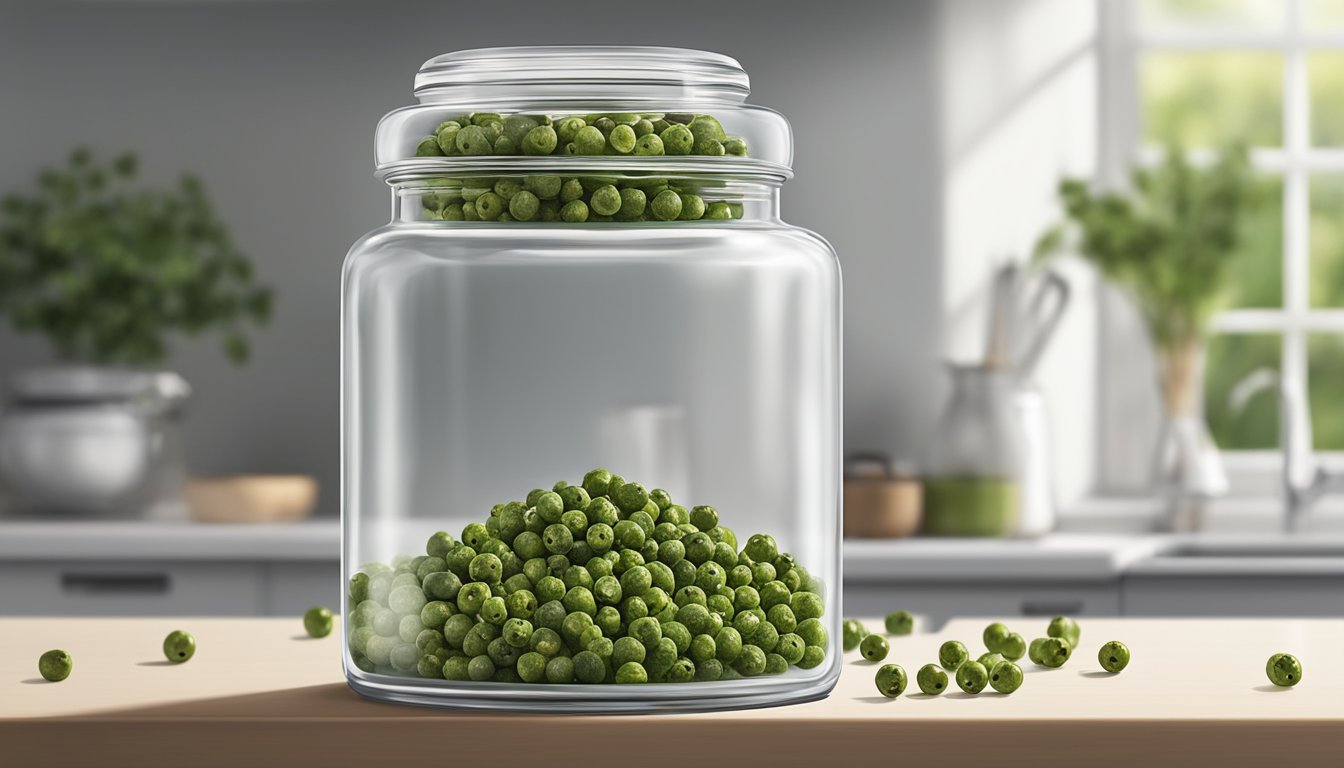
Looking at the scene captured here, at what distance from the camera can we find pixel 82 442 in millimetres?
2641

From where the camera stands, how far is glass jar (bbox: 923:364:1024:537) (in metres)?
2.57

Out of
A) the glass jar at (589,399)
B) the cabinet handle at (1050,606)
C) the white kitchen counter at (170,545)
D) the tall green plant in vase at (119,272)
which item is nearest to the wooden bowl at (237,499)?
the white kitchen counter at (170,545)

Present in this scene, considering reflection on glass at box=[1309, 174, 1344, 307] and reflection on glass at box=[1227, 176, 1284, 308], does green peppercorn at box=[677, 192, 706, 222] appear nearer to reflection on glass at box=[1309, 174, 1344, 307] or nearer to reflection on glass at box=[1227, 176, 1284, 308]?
reflection on glass at box=[1227, 176, 1284, 308]

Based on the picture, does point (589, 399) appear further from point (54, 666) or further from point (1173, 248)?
point (1173, 248)

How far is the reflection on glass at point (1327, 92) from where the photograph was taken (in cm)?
301

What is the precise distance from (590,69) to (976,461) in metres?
1.82

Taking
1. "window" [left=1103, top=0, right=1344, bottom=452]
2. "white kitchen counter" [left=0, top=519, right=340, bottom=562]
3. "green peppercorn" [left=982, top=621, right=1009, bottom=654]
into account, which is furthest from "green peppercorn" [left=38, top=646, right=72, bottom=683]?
"window" [left=1103, top=0, right=1344, bottom=452]

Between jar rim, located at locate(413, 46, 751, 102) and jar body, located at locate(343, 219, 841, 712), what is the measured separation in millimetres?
86

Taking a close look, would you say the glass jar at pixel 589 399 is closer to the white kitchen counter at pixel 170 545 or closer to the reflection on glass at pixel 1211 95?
the white kitchen counter at pixel 170 545

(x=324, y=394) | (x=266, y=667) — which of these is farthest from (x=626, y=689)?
(x=324, y=394)

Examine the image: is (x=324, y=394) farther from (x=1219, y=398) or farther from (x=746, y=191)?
(x=746, y=191)

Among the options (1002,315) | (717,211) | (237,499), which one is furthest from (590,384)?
(1002,315)

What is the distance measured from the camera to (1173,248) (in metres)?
2.78

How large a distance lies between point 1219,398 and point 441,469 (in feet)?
7.90
